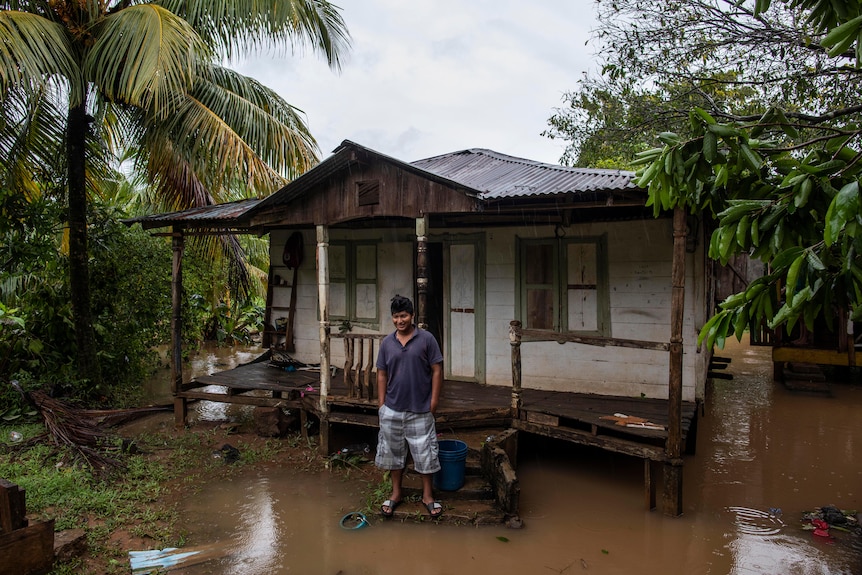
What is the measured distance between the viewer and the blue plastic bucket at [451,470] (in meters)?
5.37

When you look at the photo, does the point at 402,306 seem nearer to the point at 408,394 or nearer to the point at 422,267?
the point at 408,394

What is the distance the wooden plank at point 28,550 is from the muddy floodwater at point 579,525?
981 millimetres

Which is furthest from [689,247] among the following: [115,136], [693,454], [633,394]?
[115,136]

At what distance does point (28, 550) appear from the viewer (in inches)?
157

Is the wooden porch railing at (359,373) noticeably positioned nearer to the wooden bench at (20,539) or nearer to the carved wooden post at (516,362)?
the carved wooden post at (516,362)

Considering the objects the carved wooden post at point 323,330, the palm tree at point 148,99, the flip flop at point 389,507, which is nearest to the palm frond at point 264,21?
the palm tree at point 148,99

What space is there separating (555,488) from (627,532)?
112cm

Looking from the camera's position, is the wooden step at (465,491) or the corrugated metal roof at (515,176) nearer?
the wooden step at (465,491)

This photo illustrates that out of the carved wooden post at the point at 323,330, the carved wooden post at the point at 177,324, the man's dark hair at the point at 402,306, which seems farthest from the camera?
the carved wooden post at the point at 177,324

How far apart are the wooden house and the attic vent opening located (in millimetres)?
17

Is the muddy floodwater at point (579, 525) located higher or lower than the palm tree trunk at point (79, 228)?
lower

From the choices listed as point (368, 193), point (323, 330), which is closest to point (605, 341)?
point (368, 193)

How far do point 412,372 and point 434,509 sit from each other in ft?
4.29

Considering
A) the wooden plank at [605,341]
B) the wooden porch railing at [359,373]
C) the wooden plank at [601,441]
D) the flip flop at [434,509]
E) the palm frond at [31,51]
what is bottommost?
the flip flop at [434,509]
